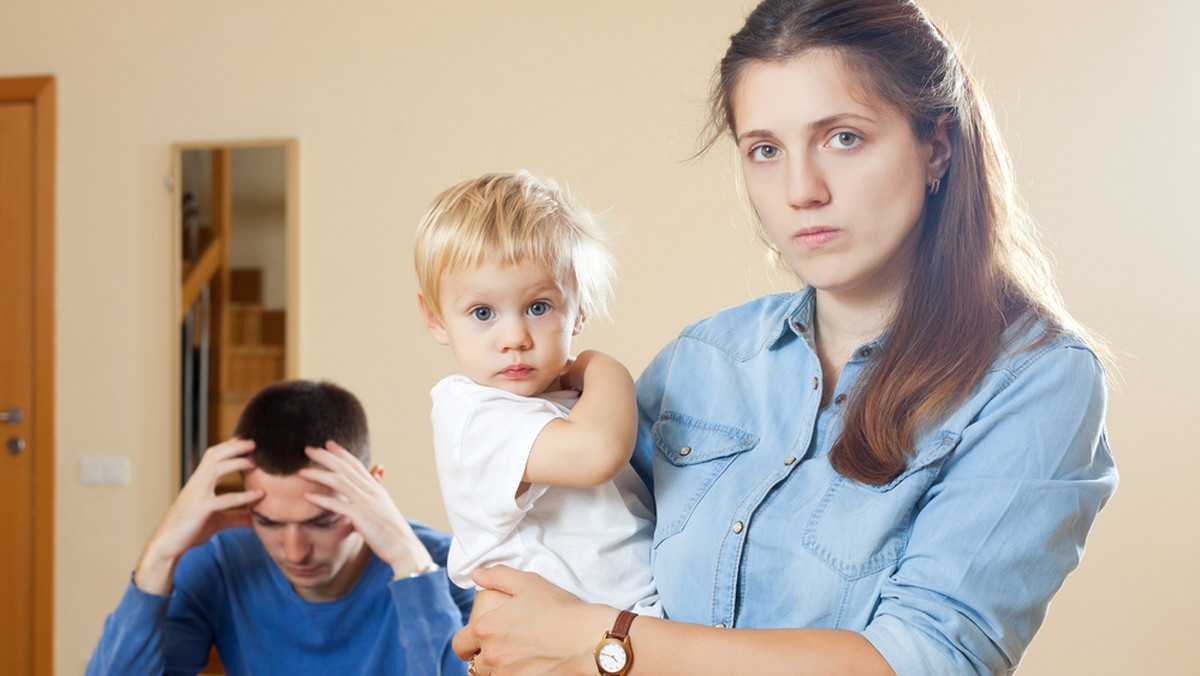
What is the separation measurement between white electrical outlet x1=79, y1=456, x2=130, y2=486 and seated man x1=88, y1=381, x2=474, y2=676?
1.89 metres

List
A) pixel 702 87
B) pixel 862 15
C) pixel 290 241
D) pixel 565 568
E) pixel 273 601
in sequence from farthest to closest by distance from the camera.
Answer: pixel 290 241, pixel 702 87, pixel 273 601, pixel 565 568, pixel 862 15

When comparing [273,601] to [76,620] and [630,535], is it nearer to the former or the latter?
[630,535]

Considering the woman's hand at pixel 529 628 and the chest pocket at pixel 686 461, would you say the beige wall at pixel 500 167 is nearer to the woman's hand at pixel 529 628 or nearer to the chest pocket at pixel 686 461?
the chest pocket at pixel 686 461

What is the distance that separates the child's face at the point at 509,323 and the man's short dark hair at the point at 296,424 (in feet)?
2.98

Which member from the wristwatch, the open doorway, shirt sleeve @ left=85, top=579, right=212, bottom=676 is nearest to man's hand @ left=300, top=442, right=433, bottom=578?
shirt sleeve @ left=85, top=579, right=212, bottom=676

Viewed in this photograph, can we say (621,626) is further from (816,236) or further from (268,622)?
(268,622)

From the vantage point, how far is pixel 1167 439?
3.10m

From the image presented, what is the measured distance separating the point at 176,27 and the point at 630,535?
11.1ft

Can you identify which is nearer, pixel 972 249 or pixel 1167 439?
pixel 972 249

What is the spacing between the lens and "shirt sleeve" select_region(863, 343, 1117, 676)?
852 millimetres

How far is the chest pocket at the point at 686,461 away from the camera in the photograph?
1.11m

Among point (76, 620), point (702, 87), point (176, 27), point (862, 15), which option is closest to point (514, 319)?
point (862, 15)

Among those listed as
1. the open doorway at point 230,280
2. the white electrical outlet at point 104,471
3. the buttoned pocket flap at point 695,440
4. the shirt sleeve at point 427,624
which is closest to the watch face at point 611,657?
the buttoned pocket flap at point 695,440

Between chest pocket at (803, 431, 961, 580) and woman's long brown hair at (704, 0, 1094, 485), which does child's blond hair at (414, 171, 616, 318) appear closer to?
woman's long brown hair at (704, 0, 1094, 485)
